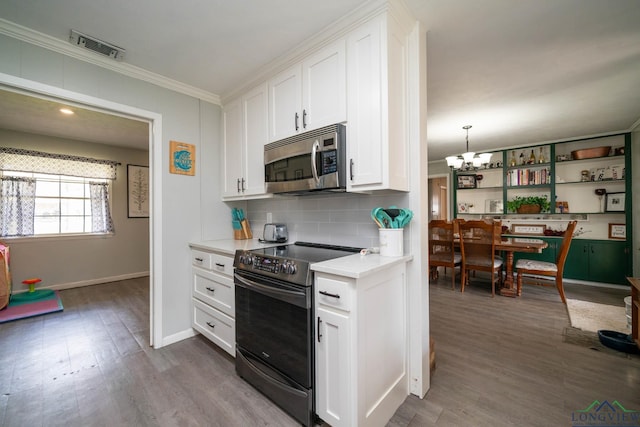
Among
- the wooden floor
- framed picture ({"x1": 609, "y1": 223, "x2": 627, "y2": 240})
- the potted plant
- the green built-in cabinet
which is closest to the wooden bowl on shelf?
the green built-in cabinet

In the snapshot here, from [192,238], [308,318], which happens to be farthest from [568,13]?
[192,238]

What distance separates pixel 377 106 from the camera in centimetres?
155

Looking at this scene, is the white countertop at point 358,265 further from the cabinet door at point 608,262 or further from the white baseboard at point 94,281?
the white baseboard at point 94,281

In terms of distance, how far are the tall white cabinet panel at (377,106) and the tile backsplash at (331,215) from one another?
33cm

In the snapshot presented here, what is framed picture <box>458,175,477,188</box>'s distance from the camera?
5.62 metres

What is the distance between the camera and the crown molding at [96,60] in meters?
1.75

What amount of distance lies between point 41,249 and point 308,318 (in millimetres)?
4988

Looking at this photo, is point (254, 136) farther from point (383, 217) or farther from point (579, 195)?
point (579, 195)

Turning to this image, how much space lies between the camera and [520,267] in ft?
12.2

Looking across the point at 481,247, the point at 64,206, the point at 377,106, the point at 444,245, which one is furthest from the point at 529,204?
the point at 64,206

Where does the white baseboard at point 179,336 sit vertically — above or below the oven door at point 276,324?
below

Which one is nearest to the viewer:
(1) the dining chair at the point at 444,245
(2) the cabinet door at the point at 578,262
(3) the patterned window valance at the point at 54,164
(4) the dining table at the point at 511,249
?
(4) the dining table at the point at 511,249

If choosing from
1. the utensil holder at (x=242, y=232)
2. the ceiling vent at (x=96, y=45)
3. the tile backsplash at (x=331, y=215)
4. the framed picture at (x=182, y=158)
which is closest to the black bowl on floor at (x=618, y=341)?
the tile backsplash at (x=331, y=215)

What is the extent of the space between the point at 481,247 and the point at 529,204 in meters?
2.01
